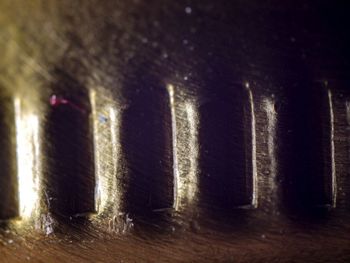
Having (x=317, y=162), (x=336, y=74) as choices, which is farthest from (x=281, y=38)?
(x=317, y=162)

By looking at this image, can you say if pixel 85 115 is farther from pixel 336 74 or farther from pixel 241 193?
pixel 336 74

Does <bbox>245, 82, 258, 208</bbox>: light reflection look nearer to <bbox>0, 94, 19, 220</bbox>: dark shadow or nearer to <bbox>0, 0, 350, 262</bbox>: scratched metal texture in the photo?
<bbox>0, 0, 350, 262</bbox>: scratched metal texture

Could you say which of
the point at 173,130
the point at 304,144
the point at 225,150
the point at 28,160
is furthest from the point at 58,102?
the point at 304,144

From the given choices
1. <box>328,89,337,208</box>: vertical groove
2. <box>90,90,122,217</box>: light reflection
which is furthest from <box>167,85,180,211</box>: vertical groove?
<box>328,89,337,208</box>: vertical groove

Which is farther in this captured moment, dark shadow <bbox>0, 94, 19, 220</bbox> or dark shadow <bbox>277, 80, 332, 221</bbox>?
dark shadow <bbox>277, 80, 332, 221</bbox>

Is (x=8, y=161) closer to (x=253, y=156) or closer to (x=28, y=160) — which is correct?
(x=28, y=160)

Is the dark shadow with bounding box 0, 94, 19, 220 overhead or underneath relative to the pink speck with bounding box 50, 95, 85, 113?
underneath

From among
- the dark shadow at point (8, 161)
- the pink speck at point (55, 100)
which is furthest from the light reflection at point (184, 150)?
the dark shadow at point (8, 161)

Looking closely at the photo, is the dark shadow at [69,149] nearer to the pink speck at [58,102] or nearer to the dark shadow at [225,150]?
the pink speck at [58,102]

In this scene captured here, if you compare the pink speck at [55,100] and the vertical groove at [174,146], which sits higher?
the pink speck at [55,100]
